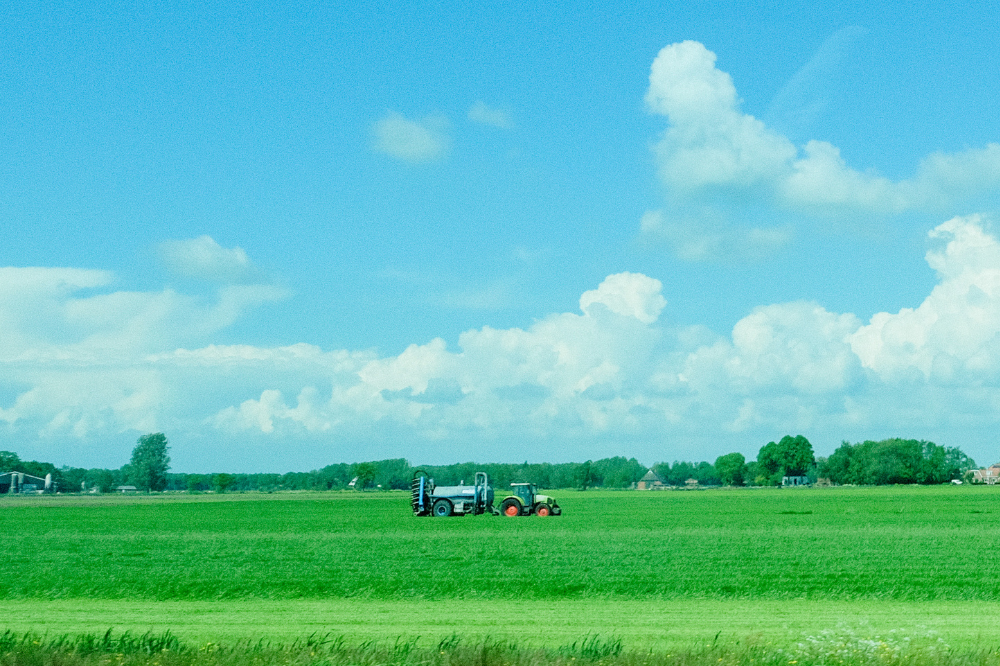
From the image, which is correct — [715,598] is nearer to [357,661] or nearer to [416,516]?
[357,661]

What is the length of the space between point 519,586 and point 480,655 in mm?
10838

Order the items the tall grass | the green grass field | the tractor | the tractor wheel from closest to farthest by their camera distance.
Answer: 1. the tall grass
2. the green grass field
3. the tractor wheel
4. the tractor

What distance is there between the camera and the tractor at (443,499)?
2484 inches

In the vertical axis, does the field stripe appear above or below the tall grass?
below

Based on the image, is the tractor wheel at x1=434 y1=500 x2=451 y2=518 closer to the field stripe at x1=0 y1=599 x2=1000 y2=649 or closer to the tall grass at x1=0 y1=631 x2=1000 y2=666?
the field stripe at x1=0 y1=599 x2=1000 y2=649

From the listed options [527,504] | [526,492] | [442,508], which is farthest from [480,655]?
[526,492]

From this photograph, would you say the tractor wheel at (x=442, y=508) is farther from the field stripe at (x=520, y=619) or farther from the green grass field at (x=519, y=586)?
the field stripe at (x=520, y=619)

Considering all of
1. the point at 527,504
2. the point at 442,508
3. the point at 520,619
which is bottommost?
the point at 520,619

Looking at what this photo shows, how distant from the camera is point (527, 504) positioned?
63719 mm

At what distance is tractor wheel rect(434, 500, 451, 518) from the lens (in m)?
62.8

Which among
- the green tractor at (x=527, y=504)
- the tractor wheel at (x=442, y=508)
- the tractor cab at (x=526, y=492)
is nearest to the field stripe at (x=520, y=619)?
the tractor wheel at (x=442, y=508)

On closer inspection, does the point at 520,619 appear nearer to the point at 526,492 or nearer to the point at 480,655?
the point at 480,655

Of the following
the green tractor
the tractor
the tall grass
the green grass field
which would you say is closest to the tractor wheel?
the tractor

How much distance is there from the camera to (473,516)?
62.9 meters
